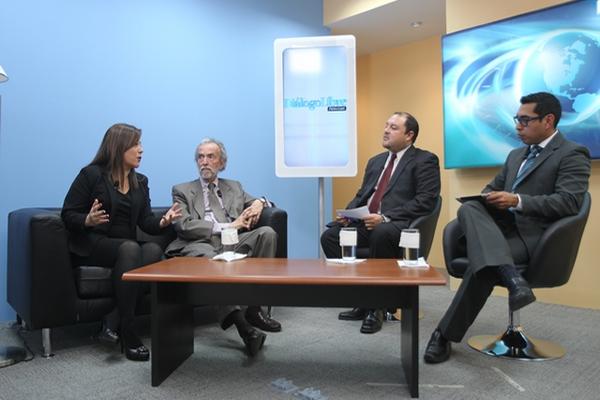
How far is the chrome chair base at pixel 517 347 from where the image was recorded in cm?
218

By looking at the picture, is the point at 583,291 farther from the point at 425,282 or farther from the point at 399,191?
the point at 425,282

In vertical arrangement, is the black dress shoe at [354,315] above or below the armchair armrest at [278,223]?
below

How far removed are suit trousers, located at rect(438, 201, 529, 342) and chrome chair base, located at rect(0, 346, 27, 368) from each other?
2.02 metres

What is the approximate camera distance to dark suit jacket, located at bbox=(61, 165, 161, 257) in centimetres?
234

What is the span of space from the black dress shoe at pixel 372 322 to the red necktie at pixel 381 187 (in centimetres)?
72

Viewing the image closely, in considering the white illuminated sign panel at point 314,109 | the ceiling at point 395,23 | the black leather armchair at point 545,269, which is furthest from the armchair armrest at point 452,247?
the ceiling at point 395,23

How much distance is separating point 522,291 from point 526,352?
1.56 ft

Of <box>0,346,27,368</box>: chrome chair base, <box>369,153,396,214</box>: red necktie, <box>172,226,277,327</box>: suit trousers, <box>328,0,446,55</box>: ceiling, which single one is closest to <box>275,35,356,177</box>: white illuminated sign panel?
<box>369,153,396,214</box>: red necktie

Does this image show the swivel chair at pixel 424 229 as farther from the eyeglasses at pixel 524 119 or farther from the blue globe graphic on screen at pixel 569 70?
the blue globe graphic on screen at pixel 569 70

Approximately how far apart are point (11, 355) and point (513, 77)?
3.67 meters

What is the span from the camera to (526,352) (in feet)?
7.22

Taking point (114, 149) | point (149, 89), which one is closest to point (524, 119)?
point (114, 149)

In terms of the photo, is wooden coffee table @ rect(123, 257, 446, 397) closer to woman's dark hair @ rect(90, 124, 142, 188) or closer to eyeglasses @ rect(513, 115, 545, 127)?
woman's dark hair @ rect(90, 124, 142, 188)

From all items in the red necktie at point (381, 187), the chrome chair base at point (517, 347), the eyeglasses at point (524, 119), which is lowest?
the chrome chair base at point (517, 347)
